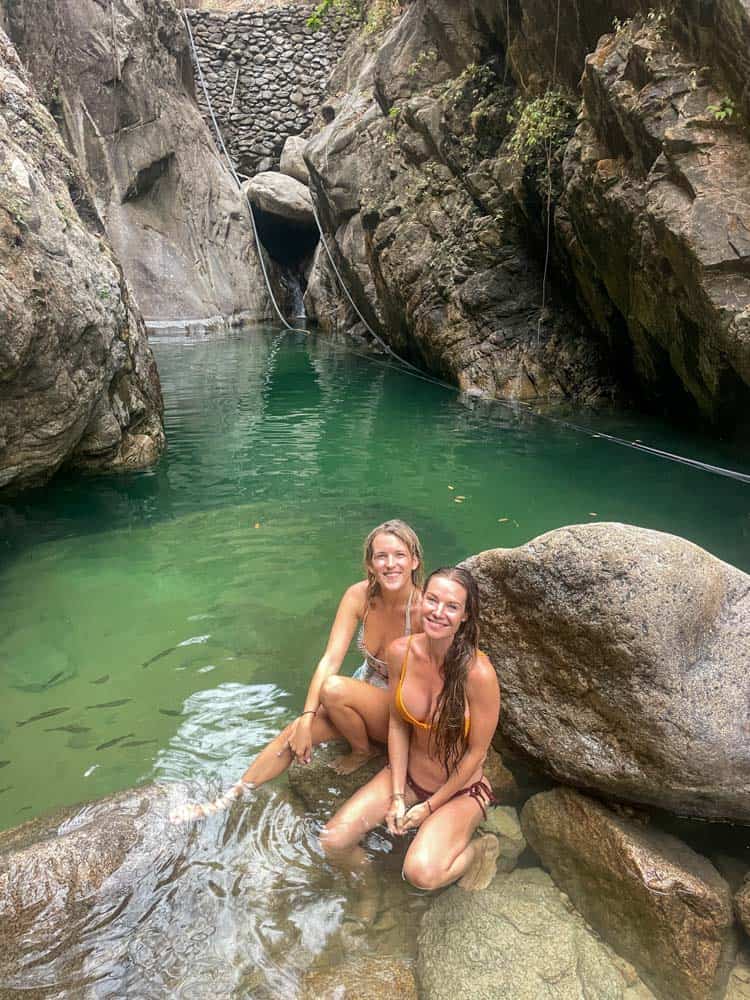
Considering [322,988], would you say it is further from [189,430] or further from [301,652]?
[189,430]

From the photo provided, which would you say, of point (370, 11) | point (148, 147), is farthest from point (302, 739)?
point (148, 147)

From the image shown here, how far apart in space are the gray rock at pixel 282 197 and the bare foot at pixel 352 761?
22.5 meters

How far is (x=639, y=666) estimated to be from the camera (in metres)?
2.82

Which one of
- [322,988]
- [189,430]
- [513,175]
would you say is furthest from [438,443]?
[322,988]

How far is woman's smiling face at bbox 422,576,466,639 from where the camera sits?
272cm

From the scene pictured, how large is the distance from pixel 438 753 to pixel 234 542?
3.80 meters

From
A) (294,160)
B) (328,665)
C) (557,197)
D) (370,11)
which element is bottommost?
(328,665)

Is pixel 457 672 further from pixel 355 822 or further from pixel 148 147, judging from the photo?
pixel 148 147

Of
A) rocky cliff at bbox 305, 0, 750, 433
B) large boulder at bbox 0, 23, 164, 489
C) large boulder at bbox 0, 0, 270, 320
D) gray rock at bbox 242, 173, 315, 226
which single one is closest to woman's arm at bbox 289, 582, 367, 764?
large boulder at bbox 0, 23, 164, 489

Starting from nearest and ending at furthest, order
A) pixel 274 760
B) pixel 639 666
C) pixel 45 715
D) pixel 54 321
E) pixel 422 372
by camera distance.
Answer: pixel 639 666
pixel 274 760
pixel 45 715
pixel 54 321
pixel 422 372

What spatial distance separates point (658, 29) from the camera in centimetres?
758

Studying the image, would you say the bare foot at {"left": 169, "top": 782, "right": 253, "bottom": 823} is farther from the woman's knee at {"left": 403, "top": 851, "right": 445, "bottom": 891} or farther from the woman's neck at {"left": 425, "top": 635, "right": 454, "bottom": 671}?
the woman's neck at {"left": 425, "top": 635, "right": 454, "bottom": 671}

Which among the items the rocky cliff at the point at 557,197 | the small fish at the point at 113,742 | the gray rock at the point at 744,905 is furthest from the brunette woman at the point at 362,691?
the rocky cliff at the point at 557,197

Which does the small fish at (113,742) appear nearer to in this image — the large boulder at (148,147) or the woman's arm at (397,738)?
the woman's arm at (397,738)
